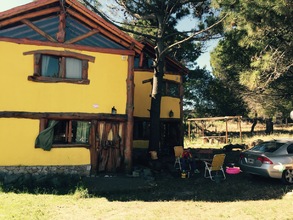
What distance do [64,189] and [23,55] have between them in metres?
5.29

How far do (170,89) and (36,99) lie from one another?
31.6 feet

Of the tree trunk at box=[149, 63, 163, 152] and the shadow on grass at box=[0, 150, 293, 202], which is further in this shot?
the tree trunk at box=[149, 63, 163, 152]

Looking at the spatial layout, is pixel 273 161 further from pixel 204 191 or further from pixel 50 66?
pixel 50 66

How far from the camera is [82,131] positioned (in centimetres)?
1209

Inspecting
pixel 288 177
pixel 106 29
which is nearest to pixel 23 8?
pixel 106 29

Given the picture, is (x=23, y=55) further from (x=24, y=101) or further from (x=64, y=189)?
(x=64, y=189)

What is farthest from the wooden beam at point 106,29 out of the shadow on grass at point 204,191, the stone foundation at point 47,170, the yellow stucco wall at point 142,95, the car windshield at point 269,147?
the car windshield at point 269,147

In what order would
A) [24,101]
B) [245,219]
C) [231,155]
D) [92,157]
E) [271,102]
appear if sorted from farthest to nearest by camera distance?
[271,102] → [231,155] → [92,157] → [24,101] → [245,219]

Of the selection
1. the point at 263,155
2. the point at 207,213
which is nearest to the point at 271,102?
the point at 263,155

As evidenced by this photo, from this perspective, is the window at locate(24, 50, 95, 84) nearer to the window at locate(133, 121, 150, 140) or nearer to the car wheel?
the window at locate(133, 121, 150, 140)

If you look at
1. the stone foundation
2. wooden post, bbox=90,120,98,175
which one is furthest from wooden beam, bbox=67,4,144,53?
the stone foundation

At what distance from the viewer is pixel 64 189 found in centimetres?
988

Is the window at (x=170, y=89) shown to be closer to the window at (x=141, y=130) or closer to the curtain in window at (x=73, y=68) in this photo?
the window at (x=141, y=130)

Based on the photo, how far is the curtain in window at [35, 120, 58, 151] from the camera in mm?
11195
